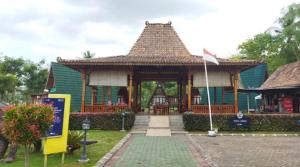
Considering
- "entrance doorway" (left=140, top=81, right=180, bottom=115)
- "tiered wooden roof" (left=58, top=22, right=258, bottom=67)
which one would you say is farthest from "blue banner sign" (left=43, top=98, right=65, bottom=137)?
"entrance doorway" (left=140, top=81, right=180, bottom=115)

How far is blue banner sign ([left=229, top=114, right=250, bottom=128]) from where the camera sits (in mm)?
16891

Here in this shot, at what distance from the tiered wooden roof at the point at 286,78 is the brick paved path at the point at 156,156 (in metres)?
15.8

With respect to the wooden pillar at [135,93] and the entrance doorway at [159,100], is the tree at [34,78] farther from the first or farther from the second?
the wooden pillar at [135,93]

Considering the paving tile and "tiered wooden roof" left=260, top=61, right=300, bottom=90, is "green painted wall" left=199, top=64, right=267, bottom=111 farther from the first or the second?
the paving tile

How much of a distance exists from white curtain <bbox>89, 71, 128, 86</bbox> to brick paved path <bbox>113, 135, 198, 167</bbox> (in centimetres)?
800

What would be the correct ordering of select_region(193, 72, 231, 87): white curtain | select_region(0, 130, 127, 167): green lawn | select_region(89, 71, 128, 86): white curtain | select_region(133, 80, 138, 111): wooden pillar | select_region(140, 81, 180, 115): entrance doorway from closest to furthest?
select_region(0, 130, 127, 167): green lawn < select_region(193, 72, 231, 87): white curtain < select_region(89, 71, 128, 86): white curtain < select_region(140, 81, 180, 115): entrance doorway < select_region(133, 80, 138, 111): wooden pillar

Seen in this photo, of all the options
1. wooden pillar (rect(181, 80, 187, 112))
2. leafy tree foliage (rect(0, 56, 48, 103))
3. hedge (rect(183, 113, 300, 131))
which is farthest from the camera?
leafy tree foliage (rect(0, 56, 48, 103))

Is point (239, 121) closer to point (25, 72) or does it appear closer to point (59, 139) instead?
point (59, 139)

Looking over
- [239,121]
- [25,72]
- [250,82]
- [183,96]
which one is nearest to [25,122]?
[239,121]

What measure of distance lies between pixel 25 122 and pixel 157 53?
17173 mm

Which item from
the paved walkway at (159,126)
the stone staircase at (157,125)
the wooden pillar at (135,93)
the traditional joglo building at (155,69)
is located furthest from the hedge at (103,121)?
the wooden pillar at (135,93)

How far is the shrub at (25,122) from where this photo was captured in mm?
6168

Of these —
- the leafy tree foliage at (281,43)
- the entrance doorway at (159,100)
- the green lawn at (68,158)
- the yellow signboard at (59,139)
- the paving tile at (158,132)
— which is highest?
the leafy tree foliage at (281,43)

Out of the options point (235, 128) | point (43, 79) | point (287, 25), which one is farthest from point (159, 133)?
point (43, 79)
